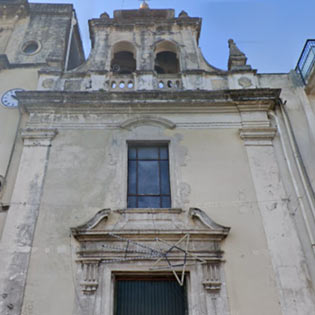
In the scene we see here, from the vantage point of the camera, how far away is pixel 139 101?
8.73 m

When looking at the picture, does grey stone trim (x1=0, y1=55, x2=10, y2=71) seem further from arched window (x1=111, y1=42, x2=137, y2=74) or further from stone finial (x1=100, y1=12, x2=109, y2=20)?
stone finial (x1=100, y1=12, x2=109, y2=20)

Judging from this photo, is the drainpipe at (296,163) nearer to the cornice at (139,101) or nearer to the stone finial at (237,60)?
the cornice at (139,101)


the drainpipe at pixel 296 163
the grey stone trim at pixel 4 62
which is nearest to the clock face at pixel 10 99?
the grey stone trim at pixel 4 62

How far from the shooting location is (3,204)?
7211 millimetres

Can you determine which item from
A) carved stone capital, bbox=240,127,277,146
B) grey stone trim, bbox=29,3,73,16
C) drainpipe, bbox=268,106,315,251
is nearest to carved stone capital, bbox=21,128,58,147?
carved stone capital, bbox=240,127,277,146

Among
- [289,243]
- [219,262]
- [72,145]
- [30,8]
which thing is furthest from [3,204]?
[30,8]

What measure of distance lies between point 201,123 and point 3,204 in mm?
4894

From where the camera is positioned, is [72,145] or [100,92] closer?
[72,145]

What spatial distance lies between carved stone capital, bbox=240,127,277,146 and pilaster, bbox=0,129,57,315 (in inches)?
182

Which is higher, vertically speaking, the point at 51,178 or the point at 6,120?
the point at 6,120

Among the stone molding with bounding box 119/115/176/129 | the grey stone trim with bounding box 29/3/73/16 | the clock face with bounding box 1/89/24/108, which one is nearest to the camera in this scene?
the stone molding with bounding box 119/115/176/129

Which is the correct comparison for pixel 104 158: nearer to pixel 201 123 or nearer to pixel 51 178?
pixel 51 178

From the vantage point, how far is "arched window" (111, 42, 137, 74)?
1073cm

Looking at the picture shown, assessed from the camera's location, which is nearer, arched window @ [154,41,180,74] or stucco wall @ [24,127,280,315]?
stucco wall @ [24,127,280,315]
